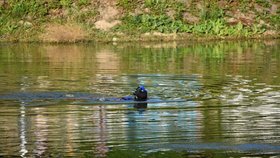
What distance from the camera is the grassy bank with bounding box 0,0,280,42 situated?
144 feet

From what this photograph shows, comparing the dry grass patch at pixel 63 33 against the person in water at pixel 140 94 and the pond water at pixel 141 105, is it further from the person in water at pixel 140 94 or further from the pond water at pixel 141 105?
the person in water at pixel 140 94

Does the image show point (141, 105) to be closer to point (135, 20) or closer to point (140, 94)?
point (140, 94)

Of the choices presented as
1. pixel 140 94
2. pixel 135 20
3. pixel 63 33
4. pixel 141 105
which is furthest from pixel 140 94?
pixel 135 20

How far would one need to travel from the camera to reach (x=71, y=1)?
4703 centimetres

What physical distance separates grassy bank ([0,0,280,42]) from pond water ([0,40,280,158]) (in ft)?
28.0

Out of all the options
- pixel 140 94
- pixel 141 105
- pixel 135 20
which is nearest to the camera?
pixel 141 105

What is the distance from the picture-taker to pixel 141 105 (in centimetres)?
A: 1839

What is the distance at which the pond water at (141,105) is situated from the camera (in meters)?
12.9

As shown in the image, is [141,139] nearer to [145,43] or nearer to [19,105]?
[19,105]

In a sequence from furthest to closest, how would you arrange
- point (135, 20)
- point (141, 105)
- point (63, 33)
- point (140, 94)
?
1. point (135, 20)
2. point (63, 33)
3. point (140, 94)
4. point (141, 105)

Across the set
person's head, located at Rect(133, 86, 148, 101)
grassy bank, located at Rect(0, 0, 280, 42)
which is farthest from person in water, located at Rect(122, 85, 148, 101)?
grassy bank, located at Rect(0, 0, 280, 42)

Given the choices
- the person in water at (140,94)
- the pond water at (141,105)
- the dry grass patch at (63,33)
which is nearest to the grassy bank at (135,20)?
the dry grass patch at (63,33)

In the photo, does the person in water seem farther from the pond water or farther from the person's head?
the pond water

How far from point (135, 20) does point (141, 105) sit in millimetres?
26728
